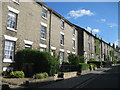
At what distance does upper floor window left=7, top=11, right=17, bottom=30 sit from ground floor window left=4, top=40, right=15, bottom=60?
1.66 meters

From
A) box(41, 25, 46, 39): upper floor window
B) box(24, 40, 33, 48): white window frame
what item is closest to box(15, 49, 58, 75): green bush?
box(24, 40, 33, 48): white window frame

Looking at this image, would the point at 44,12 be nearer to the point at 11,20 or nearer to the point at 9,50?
Result: the point at 11,20

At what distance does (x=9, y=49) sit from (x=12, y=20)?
118 inches

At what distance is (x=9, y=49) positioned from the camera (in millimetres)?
12594

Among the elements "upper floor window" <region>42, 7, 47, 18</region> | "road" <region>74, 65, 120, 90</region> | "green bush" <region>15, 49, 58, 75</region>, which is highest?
"upper floor window" <region>42, 7, 47, 18</region>

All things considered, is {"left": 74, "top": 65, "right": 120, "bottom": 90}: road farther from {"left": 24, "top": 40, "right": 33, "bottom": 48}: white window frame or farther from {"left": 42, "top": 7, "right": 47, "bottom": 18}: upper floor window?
{"left": 42, "top": 7, "right": 47, "bottom": 18}: upper floor window

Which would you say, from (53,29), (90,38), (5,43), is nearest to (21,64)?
(5,43)

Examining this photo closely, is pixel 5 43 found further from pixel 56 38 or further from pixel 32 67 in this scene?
pixel 56 38

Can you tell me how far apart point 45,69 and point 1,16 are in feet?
20.8

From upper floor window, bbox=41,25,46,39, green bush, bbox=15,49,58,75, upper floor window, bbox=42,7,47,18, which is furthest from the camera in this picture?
upper floor window, bbox=42,7,47,18

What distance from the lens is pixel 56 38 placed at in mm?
20531

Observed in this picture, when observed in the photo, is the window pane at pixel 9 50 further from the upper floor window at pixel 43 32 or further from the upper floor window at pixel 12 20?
the upper floor window at pixel 43 32

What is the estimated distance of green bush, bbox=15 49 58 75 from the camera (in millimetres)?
12122

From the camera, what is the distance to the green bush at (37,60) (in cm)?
1212
